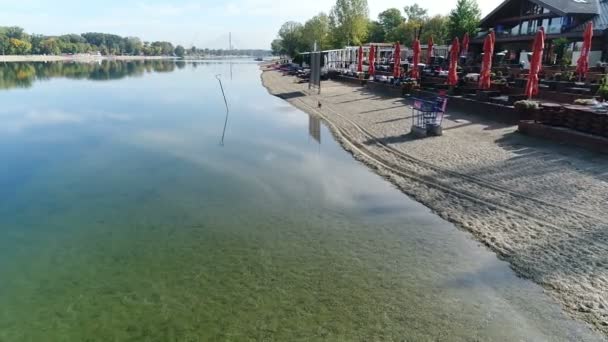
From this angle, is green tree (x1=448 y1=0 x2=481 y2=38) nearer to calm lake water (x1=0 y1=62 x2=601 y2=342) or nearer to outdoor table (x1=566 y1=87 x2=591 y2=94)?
outdoor table (x1=566 y1=87 x2=591 y2=94)

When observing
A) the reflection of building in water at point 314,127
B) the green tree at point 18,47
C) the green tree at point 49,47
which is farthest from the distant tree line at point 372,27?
the green tree at point 49,47

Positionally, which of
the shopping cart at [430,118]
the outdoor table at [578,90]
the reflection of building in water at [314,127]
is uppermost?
the outdoor table at [578,90]

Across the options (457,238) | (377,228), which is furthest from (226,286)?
(457,238)

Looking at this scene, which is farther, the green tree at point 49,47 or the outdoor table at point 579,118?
the green tree at point 49,47

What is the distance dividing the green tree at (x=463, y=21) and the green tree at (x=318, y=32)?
32.3 m

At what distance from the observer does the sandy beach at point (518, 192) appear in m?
6.03

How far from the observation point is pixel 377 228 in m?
8.30

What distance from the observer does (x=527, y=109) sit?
14.0m

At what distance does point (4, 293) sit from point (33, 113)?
976 inches

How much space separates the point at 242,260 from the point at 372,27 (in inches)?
3276

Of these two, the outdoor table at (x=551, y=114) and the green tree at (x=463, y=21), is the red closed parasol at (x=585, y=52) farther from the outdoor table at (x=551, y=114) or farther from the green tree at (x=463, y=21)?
the green tree at (x=463, y=21)

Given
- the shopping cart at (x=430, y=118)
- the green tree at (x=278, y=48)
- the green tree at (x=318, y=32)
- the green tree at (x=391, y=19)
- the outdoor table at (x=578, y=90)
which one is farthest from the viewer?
the green tree at (x=278, y=48)

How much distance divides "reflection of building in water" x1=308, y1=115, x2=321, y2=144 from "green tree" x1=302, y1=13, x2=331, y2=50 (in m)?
60.0

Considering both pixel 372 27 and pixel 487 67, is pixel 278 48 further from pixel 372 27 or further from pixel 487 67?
pixel 487 67
